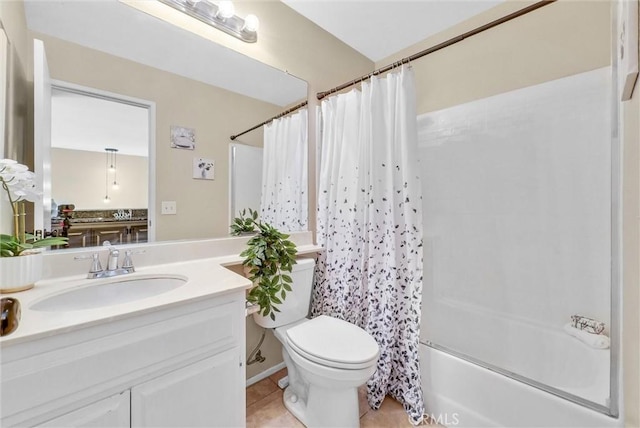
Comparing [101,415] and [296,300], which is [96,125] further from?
[296,300]

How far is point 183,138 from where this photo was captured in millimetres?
1371

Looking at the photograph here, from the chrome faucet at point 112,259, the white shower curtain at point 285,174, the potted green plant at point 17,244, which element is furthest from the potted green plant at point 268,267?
the potted green plant at point 17,244

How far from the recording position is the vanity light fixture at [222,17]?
4.50 ft

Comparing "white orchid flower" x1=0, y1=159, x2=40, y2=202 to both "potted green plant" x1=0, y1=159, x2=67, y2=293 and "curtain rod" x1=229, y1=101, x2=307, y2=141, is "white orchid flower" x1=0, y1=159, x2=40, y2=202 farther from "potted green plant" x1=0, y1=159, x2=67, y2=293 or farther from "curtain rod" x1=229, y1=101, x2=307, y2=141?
"curtain rod" x1=229, y1=101, x2=307, y2=141

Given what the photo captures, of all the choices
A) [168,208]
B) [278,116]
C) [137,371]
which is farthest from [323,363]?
[278,116]

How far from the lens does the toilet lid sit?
1177 millimetres

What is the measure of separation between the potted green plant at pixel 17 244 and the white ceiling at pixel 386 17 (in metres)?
1.79

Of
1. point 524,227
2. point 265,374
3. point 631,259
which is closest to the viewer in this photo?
point 631,259

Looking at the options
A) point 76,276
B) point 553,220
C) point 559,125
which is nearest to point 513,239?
point 553,220

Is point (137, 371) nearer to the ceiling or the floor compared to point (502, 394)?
nearer to the ceiling

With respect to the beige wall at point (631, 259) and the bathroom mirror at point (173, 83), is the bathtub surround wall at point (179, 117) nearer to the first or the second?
the bathroom mirror at point (173, 83)

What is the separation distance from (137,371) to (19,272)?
1.69ft

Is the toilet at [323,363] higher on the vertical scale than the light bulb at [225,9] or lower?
lower

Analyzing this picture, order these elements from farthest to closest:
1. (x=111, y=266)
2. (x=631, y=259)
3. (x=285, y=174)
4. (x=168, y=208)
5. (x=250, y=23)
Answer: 1. (x=285, y=174)
2. (x=250, y=23)
3. (x=168, y=208)
4. (x=111, y=266)
5. (x=631, y=259)
